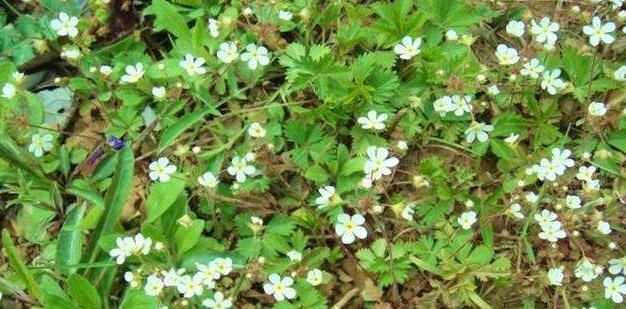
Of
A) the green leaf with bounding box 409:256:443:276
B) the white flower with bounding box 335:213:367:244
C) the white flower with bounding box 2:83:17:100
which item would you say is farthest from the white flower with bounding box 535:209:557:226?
the white flower with bounding box 2:83:17:100

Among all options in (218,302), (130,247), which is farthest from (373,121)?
(130,247)

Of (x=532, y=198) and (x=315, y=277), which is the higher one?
(x=532, y=198)

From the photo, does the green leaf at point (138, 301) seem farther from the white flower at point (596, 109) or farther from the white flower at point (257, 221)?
the white flower at point (596, 109)

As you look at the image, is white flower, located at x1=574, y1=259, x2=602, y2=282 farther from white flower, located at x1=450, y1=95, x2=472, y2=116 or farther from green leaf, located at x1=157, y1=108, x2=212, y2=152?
green leaf, located at x1=157, y1=108, x2=212, y2=152

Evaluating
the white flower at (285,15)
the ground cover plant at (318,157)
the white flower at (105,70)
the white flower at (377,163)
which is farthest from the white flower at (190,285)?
the white flower at (285,15)

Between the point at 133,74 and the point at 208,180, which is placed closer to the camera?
the point at 208,180

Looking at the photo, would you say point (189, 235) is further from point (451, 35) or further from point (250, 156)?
point (451, 35)
